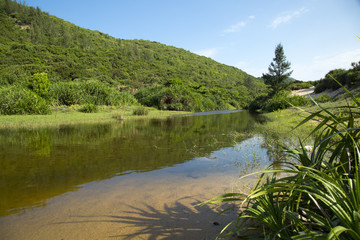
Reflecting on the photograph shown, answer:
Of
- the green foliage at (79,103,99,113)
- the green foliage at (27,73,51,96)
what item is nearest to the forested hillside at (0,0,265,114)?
the green foliage at (27,73,51,96)

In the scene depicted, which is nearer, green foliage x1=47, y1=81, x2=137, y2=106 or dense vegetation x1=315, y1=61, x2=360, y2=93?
dense vegetation x1=315, y1=61, x2=360, y2=93

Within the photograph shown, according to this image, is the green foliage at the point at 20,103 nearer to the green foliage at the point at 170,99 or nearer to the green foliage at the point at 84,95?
the green foliage at the point at 84,95

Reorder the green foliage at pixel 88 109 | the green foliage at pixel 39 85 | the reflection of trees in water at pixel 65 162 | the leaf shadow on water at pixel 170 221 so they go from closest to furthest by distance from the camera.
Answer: the leaf shadow on water at pixel 170 221, the reflection of trees in water at pixel 65 162, the green foliage at pixel 88 109, the green foliage at pixel 39 85

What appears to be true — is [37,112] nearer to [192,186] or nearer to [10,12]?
[192,186]

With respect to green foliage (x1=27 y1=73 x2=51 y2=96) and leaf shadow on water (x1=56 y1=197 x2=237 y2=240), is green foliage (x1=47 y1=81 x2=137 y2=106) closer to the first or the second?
green foliage (x1=27 y1=73 x2=51 y2=96)

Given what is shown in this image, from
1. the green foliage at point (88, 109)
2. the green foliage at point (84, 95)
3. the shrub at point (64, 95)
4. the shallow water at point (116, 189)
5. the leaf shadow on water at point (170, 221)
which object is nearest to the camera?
the leaf shadow on water at point (170, 221)

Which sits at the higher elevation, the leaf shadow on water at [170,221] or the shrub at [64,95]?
the shrub at [64,95]

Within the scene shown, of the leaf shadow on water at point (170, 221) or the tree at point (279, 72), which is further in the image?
the tree at point (279, 72)

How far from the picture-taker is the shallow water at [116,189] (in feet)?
7.64

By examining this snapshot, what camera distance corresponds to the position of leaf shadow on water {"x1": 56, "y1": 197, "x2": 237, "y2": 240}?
216 cm

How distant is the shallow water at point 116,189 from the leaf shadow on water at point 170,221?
0.01 m

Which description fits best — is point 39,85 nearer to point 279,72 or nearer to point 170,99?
point 170,99

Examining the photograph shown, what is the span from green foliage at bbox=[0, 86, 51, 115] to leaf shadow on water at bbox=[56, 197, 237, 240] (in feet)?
61.1

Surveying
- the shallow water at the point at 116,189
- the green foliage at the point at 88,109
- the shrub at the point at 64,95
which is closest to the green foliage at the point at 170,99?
the shrub at the point at 64,95
